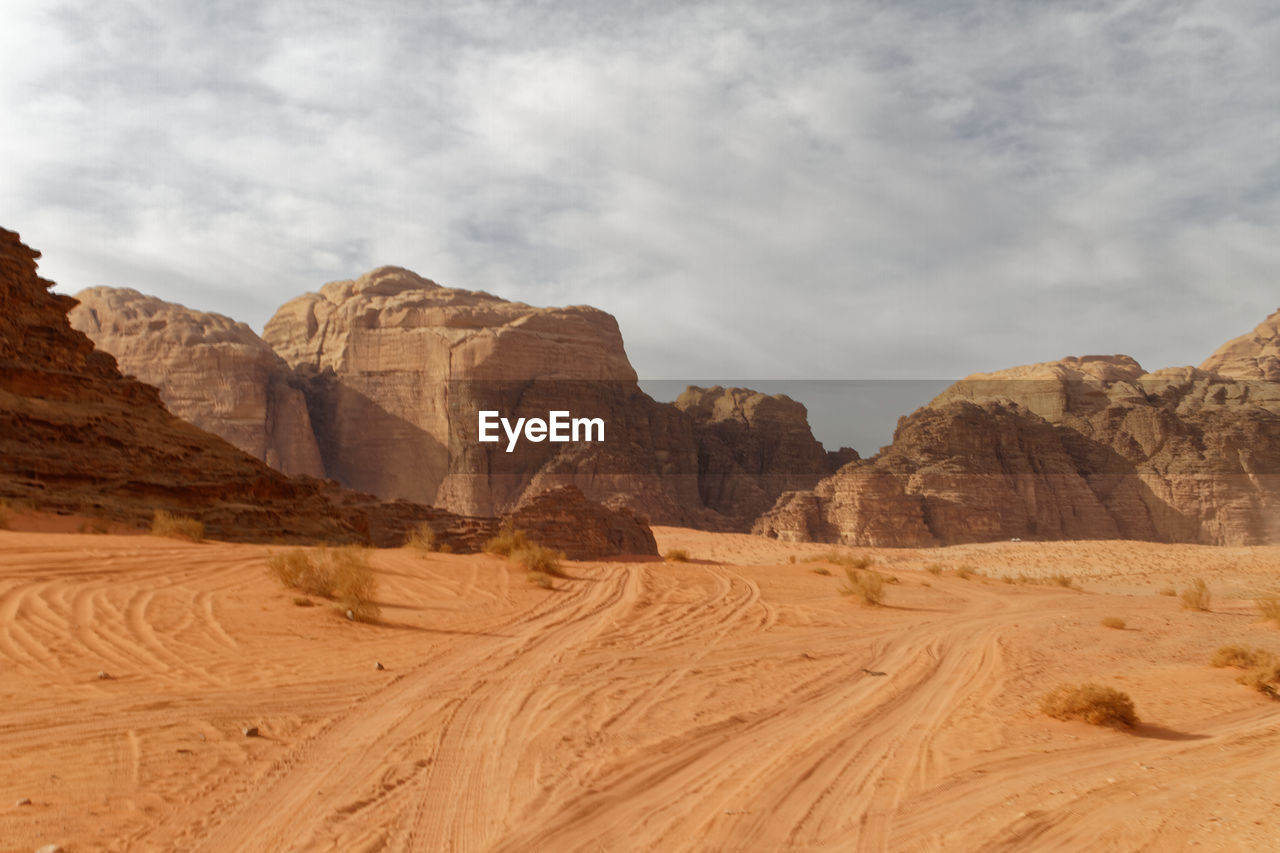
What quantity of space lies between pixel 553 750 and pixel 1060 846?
2721mm

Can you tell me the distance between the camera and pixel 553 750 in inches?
189

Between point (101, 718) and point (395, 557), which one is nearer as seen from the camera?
point (101, 718)

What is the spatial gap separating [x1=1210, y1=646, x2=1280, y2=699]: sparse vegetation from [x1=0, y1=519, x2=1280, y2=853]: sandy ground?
186 mm

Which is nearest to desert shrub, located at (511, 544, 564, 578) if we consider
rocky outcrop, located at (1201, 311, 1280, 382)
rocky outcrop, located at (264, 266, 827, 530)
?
rocky outcrop, located at (264, 266, 827, 530)

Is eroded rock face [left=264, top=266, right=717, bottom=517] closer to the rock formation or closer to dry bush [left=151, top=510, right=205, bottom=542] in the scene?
the rock formation

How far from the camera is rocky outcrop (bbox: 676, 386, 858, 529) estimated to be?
163ft

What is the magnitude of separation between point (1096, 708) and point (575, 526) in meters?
19.8

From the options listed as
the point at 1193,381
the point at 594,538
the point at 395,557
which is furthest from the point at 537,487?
the point at 1193,381

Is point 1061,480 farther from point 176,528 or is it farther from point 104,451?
point 104,451

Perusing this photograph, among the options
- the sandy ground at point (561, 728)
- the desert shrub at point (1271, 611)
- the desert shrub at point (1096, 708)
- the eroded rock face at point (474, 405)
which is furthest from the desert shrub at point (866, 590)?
the eroded rock face at point (474, 405)

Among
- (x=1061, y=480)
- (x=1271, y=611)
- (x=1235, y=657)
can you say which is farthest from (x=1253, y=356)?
(x=1235, y=657)

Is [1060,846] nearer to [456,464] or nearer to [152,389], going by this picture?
[152,389]

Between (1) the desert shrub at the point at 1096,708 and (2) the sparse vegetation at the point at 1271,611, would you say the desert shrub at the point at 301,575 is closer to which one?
(1) the desert shrub at the point at 1096,708

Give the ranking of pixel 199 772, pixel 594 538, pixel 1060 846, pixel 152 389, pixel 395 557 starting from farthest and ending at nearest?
pixel 594 538 → pixel 152 389 → pixel 395 557 → pixel 199 772 → pixel 1060 846
